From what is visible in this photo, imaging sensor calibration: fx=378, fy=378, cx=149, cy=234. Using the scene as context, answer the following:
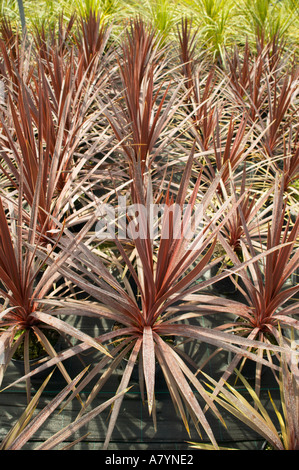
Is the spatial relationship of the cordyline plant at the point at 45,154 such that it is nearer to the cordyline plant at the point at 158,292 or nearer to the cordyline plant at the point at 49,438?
the cordyline plant at the point at 158,292

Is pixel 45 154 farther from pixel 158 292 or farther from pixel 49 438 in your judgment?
pixel 49 438

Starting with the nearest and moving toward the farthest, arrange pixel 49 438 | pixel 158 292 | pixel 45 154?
pixel 49 438
pixel 158 292
pixel 45 154

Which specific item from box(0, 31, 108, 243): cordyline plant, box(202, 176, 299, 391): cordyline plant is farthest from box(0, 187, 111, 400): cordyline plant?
box(202, 176, 299, 391): cordyline plant

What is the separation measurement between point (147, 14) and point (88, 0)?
20.3 inches

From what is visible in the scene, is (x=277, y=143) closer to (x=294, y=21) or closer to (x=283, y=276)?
(x=283, y=276)

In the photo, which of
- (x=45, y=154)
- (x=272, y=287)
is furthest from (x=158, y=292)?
(x=45, y=154)

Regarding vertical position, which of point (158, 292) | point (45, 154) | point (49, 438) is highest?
point (45, 154)

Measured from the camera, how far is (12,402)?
1105 mm

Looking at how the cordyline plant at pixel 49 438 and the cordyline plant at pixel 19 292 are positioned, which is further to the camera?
the cordyline plant at pixel 19 292

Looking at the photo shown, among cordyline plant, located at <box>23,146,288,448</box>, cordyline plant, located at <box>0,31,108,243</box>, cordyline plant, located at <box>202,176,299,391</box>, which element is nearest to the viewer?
cordyline plant, located at <box>23,146,288,448</box>

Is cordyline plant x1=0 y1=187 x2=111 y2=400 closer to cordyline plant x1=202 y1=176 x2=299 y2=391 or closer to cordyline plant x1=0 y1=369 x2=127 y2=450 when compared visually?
cordyline plant x1=0 y1=369 x2=127 y2=450

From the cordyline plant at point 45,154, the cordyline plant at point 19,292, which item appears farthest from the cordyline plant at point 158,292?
the cordyline plant at point 45,154
